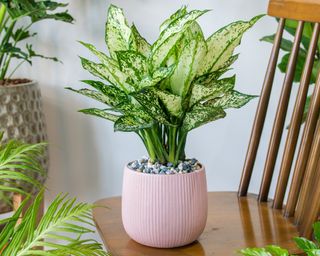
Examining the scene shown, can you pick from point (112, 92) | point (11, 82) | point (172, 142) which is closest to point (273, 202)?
point (172, 142)

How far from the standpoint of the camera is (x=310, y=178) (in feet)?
3.44

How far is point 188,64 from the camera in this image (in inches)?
34.9

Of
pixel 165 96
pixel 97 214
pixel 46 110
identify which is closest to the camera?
pixel 165 96

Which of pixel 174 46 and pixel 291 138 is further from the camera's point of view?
pixel 291 138

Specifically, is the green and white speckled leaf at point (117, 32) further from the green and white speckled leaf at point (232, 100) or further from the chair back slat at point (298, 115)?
the chair back slat at point (298, 115)

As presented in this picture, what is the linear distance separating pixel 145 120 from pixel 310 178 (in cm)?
36

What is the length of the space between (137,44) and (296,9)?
43 centimetres

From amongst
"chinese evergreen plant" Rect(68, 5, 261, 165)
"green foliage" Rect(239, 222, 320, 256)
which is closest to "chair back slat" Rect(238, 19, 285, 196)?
"chinese evergreen plant" Rect(68, 5, 261, 165)

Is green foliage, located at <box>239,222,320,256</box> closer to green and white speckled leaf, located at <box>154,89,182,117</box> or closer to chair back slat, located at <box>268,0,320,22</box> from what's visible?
green and white speckled leaf, located at <box>154,89,182,117</box>

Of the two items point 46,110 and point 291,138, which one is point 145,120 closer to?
point 291,138

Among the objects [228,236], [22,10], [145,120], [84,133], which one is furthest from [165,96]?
[84,133]

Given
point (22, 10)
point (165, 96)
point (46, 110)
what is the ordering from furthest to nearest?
point (46, 110), point (22, 10), point (165, 96)

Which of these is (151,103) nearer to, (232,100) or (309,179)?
(232,100)

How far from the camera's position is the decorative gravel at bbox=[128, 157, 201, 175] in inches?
36.2
